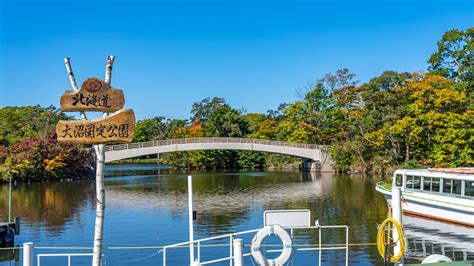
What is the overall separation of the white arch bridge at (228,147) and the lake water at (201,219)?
1131cm

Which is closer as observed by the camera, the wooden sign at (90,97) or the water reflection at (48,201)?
the wooden sign at (90,97)

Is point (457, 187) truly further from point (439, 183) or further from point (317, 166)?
point (317, 166)

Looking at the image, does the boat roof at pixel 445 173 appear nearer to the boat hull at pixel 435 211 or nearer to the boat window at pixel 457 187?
the boat window at pixel 457 187

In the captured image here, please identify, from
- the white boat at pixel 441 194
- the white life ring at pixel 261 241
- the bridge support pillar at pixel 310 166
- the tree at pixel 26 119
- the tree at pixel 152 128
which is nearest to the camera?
the white life ring at pixel 261 241

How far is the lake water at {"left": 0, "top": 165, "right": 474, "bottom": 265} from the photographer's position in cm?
1802

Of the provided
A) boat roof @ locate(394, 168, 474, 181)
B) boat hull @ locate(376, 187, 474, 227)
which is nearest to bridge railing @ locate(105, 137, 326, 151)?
boat hull @ locate(376, 187, 474, 227)

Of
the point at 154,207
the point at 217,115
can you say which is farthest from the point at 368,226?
the point at 217,115

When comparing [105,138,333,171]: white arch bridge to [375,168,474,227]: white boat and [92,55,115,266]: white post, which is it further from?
[92,55,115,266]: white post

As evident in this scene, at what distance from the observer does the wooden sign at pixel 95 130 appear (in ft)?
30.6

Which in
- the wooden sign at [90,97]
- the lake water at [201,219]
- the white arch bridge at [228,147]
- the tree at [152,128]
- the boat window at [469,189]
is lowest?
the lake water at [201,219]

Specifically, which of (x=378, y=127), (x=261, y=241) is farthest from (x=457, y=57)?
(x=261, y=241)

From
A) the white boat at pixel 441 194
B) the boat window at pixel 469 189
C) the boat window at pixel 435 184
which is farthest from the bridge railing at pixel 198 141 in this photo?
the boat window at pixel 469 189

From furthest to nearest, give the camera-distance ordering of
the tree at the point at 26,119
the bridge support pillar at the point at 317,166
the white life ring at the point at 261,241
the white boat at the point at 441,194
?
1. the tree at the point at 26,119
2. the bridge support pillar at the point at 317,166
3. the white boat at the point at 441,194
4. the white life ring at the point at 261,241

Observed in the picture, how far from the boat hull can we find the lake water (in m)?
0.45
